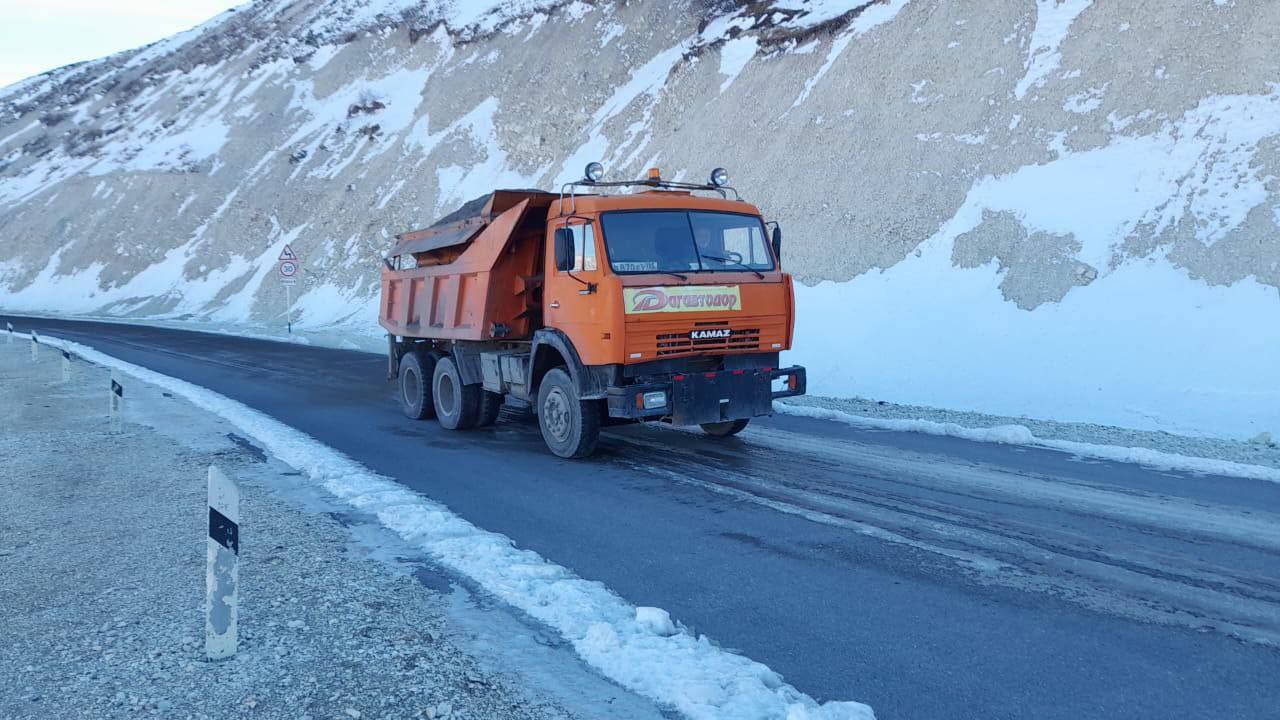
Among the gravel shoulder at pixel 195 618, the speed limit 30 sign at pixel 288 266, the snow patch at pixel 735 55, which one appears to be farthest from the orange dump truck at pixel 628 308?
the snow patch at pixel 735 55

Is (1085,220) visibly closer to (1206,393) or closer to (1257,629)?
(1206,393)

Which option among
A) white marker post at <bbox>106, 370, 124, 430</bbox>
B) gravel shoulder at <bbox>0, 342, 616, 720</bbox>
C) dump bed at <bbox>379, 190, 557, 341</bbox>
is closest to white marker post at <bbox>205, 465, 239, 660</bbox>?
gravel shoulder at <bbox>0, 342, 616, 720</bbox>

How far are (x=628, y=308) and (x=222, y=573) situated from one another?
16.3 ft

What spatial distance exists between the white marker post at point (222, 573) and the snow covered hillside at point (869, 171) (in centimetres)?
1194

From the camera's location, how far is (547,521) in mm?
6992

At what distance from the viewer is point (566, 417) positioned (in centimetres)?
943

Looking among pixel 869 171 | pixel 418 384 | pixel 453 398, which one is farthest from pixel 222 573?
pixel 869 171

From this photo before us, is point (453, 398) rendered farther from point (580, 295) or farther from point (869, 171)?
point (869, 171)

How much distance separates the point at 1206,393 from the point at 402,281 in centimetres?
1213

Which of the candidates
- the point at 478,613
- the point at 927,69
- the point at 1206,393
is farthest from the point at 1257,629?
the point at 927,69

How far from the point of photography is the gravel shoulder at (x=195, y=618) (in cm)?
390

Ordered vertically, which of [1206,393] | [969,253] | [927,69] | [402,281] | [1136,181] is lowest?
[1206,393]

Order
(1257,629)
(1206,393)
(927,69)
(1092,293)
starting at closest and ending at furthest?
(1257,629) < (1206,393) < (1092,293) < (927,69)

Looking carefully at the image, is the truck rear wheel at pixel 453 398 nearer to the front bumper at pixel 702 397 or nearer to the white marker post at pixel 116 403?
the front bumper at pixel 702 397
